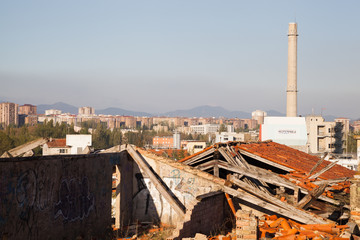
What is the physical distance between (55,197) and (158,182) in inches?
176

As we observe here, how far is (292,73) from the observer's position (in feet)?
268

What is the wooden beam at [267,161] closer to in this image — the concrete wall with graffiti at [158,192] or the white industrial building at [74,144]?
the concrete wall with graffiti at [158,192]

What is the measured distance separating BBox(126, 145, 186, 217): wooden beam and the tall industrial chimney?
69.9m

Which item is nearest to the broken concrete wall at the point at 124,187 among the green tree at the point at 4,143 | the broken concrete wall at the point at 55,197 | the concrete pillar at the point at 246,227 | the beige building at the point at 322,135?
the broken concrete wall at the point at 55,197

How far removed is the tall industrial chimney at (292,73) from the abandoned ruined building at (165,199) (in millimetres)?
65769

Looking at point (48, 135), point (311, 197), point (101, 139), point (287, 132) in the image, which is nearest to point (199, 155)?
point (311, 197)

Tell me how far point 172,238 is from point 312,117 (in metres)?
92.5

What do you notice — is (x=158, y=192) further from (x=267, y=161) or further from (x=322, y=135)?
(x=322, y=135)

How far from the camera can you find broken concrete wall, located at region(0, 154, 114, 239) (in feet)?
29.4

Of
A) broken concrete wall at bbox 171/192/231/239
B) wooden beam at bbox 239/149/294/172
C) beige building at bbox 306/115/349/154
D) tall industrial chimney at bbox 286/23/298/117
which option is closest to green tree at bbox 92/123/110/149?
beige building at bbox 306/115/349/154

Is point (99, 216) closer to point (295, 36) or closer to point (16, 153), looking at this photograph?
point (16, 153)

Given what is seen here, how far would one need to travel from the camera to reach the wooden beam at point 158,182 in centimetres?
1384

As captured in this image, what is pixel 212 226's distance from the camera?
12781mm

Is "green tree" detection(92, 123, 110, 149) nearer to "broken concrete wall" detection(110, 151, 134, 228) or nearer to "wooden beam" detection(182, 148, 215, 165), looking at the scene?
"wooden beam" detection(182, 148, 215, 165)
